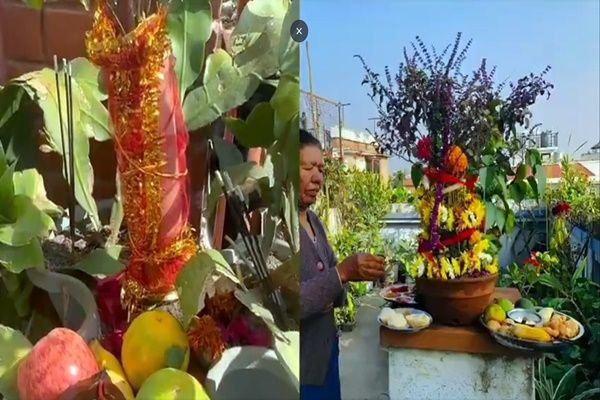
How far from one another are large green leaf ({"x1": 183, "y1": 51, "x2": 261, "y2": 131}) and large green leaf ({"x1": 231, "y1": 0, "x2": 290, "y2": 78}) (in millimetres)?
16

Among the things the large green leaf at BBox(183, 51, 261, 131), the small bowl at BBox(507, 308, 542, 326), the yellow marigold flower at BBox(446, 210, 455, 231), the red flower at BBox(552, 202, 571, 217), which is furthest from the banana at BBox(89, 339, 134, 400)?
the red flower at BBox(552, 202, 571, 217)

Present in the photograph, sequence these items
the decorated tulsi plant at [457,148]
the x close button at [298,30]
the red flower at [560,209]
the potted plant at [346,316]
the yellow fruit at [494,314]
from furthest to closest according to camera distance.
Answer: the red flower at [560,209]
the yellow fruit at [494,314]
the decorated tulsi plant at [457,148]
the potted plant at [346,316]
the x close button at [298,30]

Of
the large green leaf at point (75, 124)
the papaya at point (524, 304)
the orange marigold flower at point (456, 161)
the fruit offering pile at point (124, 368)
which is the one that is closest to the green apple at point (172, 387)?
the fruit offering pile at point (124, 368)

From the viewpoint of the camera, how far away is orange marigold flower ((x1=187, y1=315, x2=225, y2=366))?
627 mm

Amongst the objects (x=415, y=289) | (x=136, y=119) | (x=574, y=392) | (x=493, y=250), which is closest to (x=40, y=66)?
(x=136, y=119)

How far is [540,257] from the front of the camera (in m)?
1.21

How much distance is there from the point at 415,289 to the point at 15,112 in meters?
0.76

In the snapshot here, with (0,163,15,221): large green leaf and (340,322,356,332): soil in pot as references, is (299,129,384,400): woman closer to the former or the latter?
(340,322,356,332): soil in pot

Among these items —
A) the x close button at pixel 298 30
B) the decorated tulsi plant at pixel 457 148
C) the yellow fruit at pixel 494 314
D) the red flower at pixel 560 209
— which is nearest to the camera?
the x close button at pixel 298 30

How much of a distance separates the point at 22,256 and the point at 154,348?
25 cm

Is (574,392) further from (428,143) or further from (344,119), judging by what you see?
(344,119)

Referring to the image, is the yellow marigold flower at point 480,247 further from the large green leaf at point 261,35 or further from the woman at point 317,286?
the large green leaf at point 261,35

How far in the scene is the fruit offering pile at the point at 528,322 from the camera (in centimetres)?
100

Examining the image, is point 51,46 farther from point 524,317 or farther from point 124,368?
point 524,317
